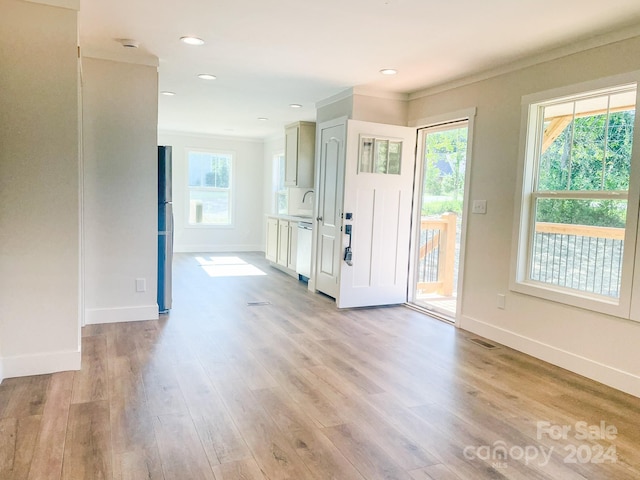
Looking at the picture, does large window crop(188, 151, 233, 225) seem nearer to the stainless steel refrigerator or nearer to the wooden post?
the stainless steel refrigerator

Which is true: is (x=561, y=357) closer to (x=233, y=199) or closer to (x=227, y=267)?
(x=227, y=267)

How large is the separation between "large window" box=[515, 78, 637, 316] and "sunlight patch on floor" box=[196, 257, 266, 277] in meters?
4.12

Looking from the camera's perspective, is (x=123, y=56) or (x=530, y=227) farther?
(x=123, y=56)

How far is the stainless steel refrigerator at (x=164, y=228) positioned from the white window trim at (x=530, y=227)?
3103 mm

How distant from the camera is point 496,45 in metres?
3.29

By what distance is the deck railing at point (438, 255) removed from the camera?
223 inches

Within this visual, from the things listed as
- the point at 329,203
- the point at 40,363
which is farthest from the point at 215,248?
the point at 40,363

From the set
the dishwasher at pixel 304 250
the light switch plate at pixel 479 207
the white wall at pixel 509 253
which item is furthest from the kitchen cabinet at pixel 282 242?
the light switch plate at pixel 479 207

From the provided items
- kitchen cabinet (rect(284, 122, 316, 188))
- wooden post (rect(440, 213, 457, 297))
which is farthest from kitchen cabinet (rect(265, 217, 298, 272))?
wooden post (rect(440, 213, 457, 297))

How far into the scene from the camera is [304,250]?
6094 mm

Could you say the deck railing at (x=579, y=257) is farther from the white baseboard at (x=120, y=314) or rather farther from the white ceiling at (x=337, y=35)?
the white baseboard at (x=120, y=314)

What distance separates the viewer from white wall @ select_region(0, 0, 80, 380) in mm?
2654

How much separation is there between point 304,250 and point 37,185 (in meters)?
3.72

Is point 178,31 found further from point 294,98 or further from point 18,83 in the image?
point 294,98
